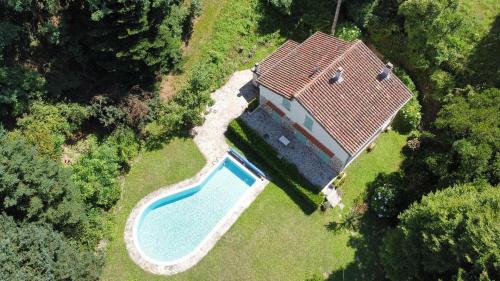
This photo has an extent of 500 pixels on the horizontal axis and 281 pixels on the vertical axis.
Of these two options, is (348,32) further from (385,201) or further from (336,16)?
(385,201)

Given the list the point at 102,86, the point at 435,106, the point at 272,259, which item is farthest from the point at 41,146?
the point at 435,106

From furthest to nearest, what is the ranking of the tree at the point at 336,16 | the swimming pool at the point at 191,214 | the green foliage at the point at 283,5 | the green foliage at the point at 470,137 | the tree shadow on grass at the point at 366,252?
the green foliage at the point at 283,5 → the tree at the point at 336,16 → the swimming pool at the point at 191,214 → the tree shadow on grass at the point at 366,252 → the green foliage at the point at 470,137

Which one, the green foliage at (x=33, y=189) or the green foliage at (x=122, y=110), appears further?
the green foliage at (x=122, y=110)

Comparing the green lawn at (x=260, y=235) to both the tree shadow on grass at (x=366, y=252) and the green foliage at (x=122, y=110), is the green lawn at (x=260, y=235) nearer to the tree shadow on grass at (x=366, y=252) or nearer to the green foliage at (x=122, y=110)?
the tree shadow on grass at (x=366, y=252)

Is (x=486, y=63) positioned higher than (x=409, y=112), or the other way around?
(x=486, y=63)

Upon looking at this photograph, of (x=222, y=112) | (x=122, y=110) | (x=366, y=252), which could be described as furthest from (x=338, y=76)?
(x=122, y=110)

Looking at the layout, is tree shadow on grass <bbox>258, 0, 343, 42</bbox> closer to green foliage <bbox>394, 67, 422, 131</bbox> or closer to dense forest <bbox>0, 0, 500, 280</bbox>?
dense forest <bbox>0, 0, 500, 280</bbox>

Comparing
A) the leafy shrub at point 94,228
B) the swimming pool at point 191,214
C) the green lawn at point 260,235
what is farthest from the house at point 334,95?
the leafy shrub at point 94,228
